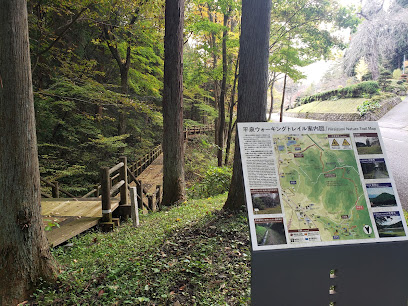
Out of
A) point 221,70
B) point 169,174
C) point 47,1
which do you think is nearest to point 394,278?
point 169,174

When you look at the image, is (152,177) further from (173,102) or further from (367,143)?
(367,143)

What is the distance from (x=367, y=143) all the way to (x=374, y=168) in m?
0.23

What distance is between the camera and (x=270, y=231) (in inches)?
68.9

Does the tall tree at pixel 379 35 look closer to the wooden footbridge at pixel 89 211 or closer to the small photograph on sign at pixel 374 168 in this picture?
the small photograph on sign at pixel 374 168

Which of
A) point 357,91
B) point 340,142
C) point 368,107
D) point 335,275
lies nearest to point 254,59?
point 340,142

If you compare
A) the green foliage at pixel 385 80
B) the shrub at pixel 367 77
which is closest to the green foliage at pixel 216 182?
the green foliage at pixel 385 80

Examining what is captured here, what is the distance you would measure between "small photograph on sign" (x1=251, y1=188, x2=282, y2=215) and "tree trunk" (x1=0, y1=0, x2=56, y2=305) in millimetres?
2629

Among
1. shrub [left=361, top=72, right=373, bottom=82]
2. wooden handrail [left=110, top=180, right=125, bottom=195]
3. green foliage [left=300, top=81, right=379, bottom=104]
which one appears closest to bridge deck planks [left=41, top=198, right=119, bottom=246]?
wooden handrail [left=110, top=180, right=125, bottom=195]

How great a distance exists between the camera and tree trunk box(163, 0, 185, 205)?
6301 mm

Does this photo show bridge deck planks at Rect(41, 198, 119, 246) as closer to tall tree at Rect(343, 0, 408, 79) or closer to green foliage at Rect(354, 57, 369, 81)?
tall tree at Rect(343, 0, 408, 79)

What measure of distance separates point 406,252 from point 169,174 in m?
5.66

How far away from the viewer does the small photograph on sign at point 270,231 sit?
1.72 m

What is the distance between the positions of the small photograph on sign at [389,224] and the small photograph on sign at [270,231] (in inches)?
33.1

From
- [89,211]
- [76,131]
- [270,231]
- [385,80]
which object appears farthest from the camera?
[385,80]
